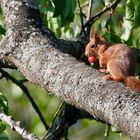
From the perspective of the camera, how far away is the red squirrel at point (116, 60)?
2.94 meters

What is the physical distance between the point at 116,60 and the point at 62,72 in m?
0.79

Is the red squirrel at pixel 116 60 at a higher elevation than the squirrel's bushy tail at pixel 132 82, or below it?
below

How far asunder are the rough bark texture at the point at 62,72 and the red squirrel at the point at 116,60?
4.6 inches

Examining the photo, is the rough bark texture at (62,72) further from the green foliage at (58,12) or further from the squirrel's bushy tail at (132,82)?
the green foliage at (58,12)

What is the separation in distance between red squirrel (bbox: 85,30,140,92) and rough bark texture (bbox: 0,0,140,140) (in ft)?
0.38

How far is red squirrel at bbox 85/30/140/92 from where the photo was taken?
2.94m

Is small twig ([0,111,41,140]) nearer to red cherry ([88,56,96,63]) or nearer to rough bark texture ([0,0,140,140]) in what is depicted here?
rough bark texture ([0,0,140,140])

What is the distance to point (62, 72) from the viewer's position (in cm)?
257

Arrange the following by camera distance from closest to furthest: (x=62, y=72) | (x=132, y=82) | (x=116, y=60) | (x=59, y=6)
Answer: (x=62, y=72), (x=132, y=82), (x=116, y=60), (x=59, y=6)

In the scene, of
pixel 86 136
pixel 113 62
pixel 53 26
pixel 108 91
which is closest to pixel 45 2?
pixel 53 26

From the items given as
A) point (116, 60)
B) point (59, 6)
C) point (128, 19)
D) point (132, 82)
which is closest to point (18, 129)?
point (132, 82)

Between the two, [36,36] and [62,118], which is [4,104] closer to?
[62,118]

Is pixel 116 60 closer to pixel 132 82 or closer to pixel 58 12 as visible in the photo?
pixel 132 82

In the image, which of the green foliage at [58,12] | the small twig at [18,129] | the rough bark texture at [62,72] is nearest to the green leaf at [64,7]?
the green foliage at [58,12]
